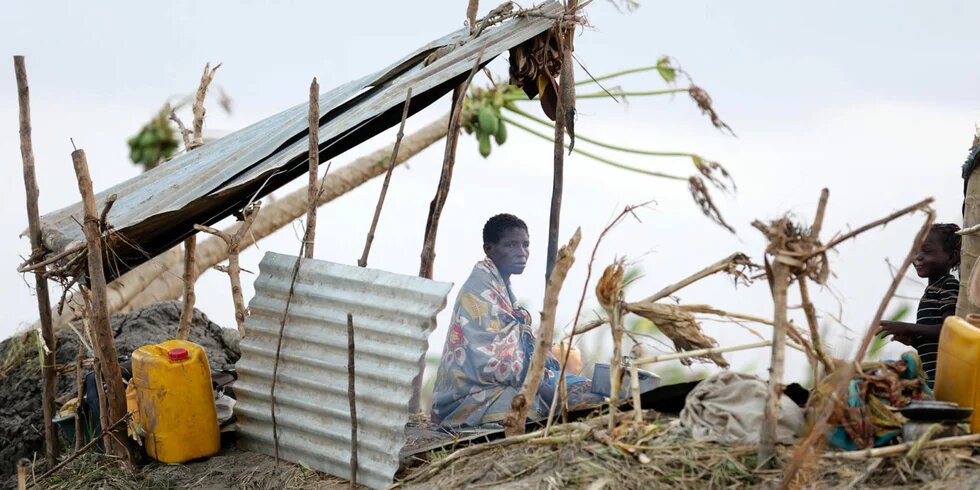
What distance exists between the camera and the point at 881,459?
4180 millimetres

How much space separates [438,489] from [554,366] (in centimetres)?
183

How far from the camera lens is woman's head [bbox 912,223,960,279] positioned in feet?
20.6

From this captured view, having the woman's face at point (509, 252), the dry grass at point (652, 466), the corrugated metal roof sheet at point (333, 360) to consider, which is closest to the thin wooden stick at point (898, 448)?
the dry grass at point (652, 466)

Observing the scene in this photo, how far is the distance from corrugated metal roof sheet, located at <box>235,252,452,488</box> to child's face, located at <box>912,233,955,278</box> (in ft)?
9.38

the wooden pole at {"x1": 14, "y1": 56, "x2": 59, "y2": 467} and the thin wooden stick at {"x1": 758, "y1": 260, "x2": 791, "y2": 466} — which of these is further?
the wooden pole at {"x1": 14, "y1": 56, "x2": 59, "y2": 467}

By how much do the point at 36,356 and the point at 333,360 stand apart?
370 centimetres

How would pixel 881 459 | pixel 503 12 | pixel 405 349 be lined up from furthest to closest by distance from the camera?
pixel 503 12 → pixel 405 349 → pixel 881 459

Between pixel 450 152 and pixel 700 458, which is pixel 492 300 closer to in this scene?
pixel 450 152

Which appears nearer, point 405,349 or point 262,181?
point 405,349

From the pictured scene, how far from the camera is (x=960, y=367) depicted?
14.9 feet

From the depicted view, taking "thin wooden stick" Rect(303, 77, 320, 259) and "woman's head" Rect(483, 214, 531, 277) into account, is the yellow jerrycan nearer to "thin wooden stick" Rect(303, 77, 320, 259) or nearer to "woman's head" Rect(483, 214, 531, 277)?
"thin wooden stick" Rect(303, 77, 320, 259)

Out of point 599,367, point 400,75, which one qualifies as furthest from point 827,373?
→ point 400,75

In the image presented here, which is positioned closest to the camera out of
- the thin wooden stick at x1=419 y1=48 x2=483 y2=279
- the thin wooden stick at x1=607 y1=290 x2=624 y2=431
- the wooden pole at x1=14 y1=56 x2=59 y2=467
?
the thin wooden stick at x1=607 y1=290 x2=624 y2=431

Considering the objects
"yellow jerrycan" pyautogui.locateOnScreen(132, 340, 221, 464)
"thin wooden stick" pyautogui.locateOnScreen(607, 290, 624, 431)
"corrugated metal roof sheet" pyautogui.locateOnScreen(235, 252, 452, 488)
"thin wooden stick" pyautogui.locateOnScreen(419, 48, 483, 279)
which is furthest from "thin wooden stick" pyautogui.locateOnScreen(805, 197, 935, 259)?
"yellow jerrycan" pyautogui.locateOnScreen(132, 340, 221, 464)
